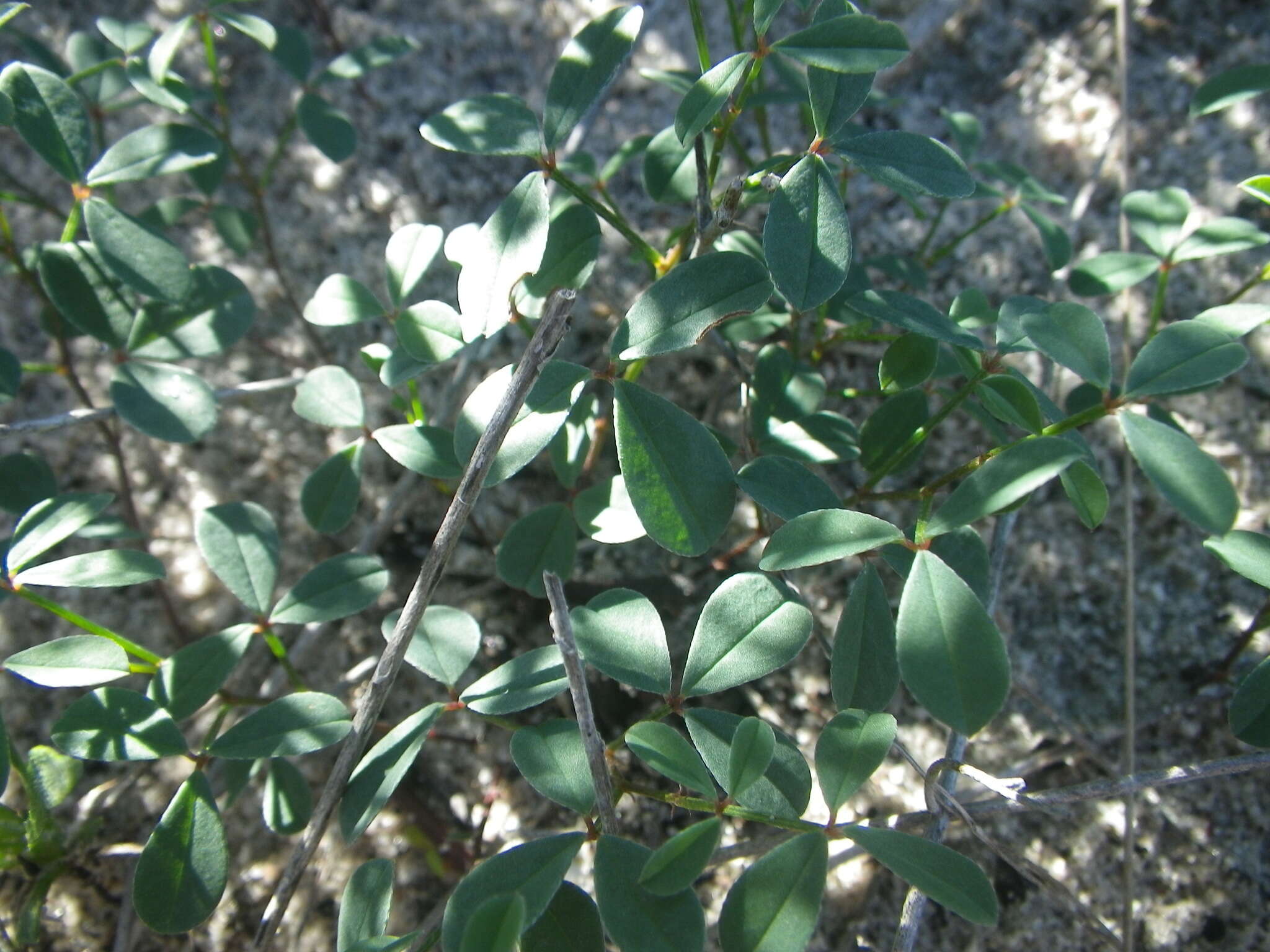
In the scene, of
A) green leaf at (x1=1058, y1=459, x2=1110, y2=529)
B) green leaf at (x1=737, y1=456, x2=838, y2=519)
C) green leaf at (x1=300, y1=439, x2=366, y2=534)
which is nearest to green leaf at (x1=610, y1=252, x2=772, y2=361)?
→ green leaf at (x1=737, y1=456, x2=838, y2=519)

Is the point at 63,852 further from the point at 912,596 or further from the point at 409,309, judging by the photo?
the point at 912,596

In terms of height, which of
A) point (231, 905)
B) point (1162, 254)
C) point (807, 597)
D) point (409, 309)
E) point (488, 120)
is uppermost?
point (488, 120)

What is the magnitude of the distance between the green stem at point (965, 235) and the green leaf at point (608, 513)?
0.69 m

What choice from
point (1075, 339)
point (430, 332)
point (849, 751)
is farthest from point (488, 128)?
point (849, 751)

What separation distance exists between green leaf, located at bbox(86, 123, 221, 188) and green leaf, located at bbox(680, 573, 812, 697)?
947mm

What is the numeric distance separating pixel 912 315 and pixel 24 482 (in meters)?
1.24

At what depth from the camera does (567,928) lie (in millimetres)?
887

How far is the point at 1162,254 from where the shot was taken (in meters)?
1.27

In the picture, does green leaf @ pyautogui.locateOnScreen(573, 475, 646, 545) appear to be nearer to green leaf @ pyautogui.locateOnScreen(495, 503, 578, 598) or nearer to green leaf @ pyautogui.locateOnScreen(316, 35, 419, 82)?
green leaf @ pyautogui.locateOnScreen(495, 503, 578, 598)

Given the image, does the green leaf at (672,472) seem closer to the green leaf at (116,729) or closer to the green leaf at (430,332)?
the green leaf at (430,332)

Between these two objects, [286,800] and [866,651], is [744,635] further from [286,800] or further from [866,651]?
[286,800]

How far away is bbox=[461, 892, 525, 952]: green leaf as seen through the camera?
77cm

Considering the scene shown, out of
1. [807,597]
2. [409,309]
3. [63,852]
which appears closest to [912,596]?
[807,597]

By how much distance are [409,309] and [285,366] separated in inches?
24.4
